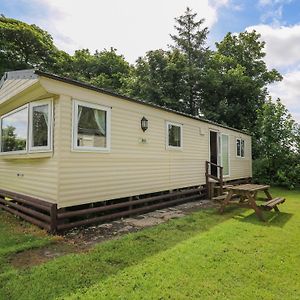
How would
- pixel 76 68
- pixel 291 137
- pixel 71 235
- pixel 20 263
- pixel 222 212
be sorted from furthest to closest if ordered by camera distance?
pixel 76 68
pixel 291 137
pixel 222 212
pixel 71 235
pixel 20 263

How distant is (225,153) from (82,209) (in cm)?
755

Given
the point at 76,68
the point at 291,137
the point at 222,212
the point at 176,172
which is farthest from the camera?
the point at 76,68

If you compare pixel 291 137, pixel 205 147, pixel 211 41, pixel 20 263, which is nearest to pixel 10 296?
pixel 20 263

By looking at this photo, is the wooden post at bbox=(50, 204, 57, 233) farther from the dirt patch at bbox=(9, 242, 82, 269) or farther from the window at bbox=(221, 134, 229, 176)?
the window at bbox=(221, 134, 229, 176)

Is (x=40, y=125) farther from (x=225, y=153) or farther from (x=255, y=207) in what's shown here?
(x=225, y=153)

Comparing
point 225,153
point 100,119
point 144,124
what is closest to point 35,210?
point 100,119

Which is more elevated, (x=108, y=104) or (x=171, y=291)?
(x=108, y=104)

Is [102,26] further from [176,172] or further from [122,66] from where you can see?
[122,66]

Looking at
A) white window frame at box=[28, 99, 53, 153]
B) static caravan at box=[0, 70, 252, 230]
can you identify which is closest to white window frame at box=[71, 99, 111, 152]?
static caravan at box=[0, 70, 252, 230]

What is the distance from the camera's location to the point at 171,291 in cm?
278

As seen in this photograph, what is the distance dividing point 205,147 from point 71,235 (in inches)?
256

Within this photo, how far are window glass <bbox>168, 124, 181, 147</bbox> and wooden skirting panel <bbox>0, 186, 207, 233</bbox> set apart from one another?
151 cm

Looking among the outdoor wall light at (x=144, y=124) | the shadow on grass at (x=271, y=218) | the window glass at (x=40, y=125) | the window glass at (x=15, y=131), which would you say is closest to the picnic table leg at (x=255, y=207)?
the shadow on grass at (x=271, y=218)

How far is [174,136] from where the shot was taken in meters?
8.30
